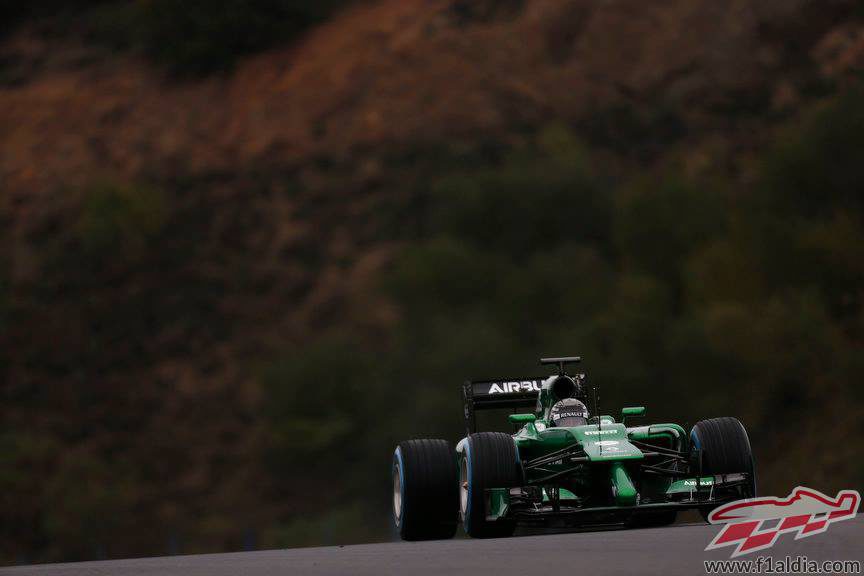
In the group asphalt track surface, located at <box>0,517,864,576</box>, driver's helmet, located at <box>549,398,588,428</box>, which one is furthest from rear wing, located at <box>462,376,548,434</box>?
asphalt track surface, located at <box>0,517,864,576</box>

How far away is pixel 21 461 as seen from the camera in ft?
165

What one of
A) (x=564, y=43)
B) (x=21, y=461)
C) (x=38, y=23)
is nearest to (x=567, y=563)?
(x=21, y=461)

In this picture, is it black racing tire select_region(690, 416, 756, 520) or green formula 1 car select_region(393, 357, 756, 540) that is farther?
black racing tire select_region(690, 416, 756, 520)

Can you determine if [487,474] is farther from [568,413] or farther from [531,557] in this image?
[531,557]

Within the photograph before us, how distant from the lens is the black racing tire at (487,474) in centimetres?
1582

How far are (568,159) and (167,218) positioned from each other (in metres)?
15.4

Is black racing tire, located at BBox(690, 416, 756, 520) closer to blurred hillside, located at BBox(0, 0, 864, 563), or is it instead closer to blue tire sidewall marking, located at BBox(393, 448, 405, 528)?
blue tire sidewall marking, located at BBox(393, 448, 405, 528)

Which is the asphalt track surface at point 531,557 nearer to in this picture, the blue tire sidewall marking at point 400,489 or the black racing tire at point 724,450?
the black racing tire at point 724,450

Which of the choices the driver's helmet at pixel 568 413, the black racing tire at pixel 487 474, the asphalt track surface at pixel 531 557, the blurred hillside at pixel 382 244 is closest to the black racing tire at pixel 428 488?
the black racing tire at pixel 487 474

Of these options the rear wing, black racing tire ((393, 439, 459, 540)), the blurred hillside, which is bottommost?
black racing tire ((393, 439, 459, 540))

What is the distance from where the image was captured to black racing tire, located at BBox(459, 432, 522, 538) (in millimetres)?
15820

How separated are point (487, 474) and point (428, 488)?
159 cm

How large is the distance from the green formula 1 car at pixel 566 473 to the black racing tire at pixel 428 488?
0.04 feet

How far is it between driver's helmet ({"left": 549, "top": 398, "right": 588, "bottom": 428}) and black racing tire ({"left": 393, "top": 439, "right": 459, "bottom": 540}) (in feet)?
4.16
